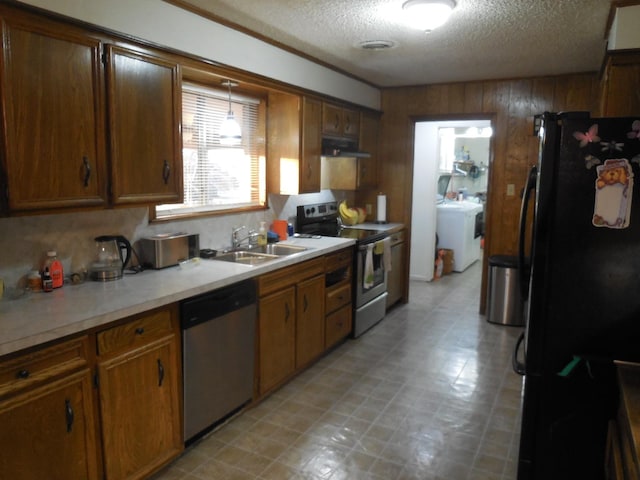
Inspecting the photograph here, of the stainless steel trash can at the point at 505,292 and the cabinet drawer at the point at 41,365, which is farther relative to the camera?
the stainless steel trash can at the point at 505,292

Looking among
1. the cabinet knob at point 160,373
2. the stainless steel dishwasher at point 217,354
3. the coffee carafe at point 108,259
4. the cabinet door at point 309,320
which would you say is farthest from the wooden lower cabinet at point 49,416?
the cabinet door at point 309,320

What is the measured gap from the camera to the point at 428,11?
2.58 meters

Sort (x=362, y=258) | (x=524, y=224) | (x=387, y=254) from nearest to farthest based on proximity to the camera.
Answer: (x=524, y=224)
(x=362, y=258)
(x=387, y=254)

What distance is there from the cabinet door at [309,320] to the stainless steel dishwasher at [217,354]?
1.79 feet

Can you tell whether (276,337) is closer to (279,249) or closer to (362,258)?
(279,249)

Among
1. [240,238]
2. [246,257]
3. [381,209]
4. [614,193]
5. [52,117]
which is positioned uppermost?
[52,117]

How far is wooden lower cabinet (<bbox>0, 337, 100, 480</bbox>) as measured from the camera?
164 cm

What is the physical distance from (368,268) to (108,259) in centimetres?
230

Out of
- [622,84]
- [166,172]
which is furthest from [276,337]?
[622,84]

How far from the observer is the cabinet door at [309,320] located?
3350 mm

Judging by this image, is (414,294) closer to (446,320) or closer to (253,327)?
(446,320)

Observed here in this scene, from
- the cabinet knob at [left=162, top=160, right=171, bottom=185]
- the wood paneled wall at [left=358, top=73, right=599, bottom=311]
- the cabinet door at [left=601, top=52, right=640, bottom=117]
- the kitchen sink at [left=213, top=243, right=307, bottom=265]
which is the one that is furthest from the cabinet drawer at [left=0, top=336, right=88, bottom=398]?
the wood paneled wall at [left=358, top=73, right=599, bottom=311]

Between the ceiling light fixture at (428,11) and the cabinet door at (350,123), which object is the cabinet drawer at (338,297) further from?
the ceiling light fixture at (428,11)

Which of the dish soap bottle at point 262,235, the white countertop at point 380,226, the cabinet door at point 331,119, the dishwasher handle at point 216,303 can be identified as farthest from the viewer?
the white countertop at point 380,226
